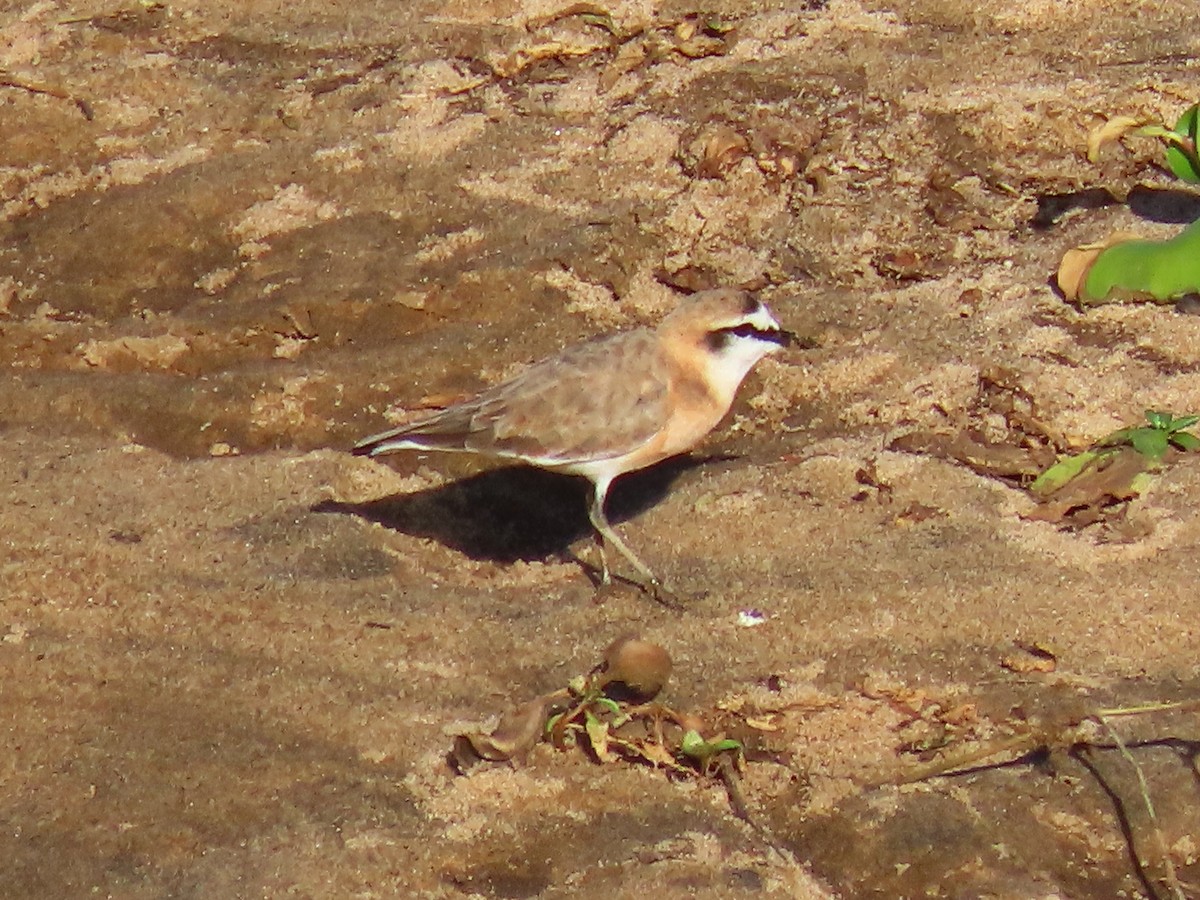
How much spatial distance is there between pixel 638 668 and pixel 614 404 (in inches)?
50.9

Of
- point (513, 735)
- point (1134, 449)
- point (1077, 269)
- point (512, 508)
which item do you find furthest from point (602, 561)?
point (1077, 269)

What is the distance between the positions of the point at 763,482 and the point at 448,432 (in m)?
1.07

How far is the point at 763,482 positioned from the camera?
5.54 meters

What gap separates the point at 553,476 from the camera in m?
6.31

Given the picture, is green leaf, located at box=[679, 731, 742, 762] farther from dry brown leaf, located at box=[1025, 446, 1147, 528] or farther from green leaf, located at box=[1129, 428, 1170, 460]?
green leaf, located at box=[1129, 428, 1170, 460]

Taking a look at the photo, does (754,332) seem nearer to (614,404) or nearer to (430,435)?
(614,404)

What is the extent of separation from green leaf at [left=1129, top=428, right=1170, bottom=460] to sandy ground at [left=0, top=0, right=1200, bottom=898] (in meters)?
0.10

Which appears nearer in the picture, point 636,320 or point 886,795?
point 886,795

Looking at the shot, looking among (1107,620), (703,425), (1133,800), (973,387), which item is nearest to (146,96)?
(703,425)

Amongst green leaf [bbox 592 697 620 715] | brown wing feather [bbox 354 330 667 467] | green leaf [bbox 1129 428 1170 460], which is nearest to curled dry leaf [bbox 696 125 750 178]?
brown wing feather [bbox 354 330 667 467]

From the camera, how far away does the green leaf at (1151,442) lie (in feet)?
17.5

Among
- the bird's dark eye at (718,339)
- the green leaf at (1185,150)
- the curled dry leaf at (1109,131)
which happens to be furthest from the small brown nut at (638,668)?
the curled dry leaf at (1109,131)

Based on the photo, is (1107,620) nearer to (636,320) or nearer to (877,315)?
(877,315)

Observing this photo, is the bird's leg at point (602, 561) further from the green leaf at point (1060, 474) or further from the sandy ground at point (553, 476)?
the green leaf at point (1060, 474)
